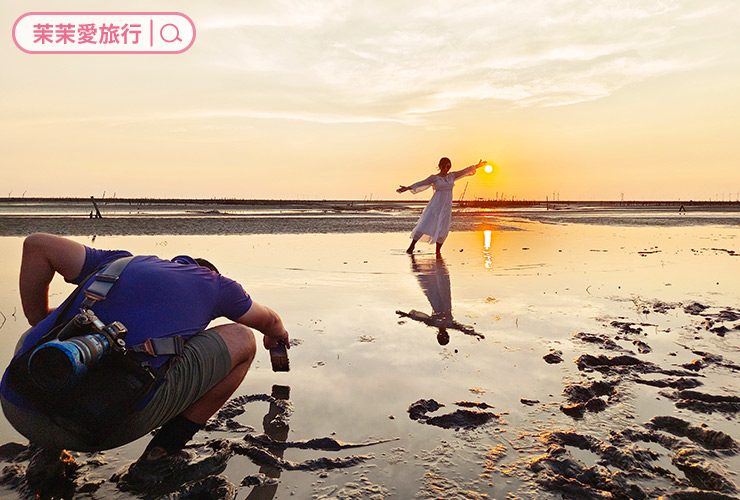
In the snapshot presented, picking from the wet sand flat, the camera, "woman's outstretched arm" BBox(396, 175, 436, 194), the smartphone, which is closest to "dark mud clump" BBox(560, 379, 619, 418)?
the wet sand flat

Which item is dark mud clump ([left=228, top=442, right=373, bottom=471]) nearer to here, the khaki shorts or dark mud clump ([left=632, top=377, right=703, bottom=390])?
the khaki shorts

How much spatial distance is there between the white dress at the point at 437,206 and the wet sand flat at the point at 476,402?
6.01 meters

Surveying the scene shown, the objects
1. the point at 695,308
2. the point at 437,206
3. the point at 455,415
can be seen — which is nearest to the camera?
the point at 455,415

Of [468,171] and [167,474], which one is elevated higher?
[468,171]

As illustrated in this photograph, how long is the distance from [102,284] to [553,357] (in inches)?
150

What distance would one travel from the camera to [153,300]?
246cm

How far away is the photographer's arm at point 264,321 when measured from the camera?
3029mm

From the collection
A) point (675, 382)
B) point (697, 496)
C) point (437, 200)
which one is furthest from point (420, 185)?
point (697, 496)

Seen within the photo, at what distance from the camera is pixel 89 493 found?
2.57 m

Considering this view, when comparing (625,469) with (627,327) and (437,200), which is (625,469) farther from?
(437,200)

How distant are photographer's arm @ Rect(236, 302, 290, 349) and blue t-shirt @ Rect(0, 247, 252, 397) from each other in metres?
0.24

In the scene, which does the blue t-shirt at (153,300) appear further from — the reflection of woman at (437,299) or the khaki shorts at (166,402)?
the reflection of woman at (437,299)

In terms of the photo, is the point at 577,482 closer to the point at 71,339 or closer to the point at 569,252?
the point at 71,339

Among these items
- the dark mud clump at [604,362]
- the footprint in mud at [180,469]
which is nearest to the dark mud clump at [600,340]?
the dark mud clump at [604,362]
